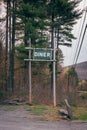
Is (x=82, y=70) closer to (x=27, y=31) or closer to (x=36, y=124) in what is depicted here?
(x=27, y=31)

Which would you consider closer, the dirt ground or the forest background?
the dirt ground

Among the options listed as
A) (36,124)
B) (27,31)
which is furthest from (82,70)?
(36,124)

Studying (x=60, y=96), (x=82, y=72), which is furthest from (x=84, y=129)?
(x=82, y=72)

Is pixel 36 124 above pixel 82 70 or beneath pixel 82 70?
beneath

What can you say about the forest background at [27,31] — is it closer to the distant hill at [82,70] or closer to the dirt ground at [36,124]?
the dirt ground at [36,124]

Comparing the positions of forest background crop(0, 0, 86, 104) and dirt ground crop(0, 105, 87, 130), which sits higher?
forest background crop(0, 0, 86, 104)

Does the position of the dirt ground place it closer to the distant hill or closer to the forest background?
the forest background

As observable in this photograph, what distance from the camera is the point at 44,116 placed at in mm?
13039

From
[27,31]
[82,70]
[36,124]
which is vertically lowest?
[36,124]

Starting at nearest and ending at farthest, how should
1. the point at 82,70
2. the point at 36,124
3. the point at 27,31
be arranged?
the point at 36,124 < the point at 27,31 < the point at 82,70

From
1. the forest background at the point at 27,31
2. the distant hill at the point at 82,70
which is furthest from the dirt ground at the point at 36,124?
the distant hill at the point at 82,70

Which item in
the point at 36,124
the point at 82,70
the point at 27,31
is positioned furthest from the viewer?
the point at 82,70

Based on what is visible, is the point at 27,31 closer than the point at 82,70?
Yes

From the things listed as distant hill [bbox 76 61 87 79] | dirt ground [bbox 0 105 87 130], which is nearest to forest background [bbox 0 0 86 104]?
dirt ground [bbox 0 105 87 130]
